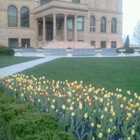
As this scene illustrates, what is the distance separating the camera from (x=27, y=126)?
320 cm

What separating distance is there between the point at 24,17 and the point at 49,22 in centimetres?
510

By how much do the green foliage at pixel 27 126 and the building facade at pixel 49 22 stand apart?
31763 millimetres

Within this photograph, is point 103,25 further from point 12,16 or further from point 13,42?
point 13,42

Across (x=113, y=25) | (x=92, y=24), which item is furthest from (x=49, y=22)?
(x=113, y=25)

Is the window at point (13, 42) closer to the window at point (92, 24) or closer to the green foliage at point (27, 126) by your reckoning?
the window at point (92, 24)

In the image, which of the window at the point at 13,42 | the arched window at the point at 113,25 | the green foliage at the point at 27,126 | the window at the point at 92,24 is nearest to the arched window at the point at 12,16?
the window at the point at 13,42

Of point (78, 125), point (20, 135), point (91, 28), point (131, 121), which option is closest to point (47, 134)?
point (20, 135)

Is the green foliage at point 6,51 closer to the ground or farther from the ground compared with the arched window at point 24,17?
closer to the ground

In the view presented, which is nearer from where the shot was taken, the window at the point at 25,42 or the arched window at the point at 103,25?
the window at the point at 25,42

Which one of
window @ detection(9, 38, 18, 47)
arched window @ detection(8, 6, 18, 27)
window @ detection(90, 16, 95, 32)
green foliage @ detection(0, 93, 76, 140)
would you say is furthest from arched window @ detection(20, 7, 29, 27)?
green foliage @ detection(0, 93, 76, 140)

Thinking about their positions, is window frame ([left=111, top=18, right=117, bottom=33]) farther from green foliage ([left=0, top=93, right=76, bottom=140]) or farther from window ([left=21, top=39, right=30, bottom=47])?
green foliage ([left=0, top=93, right=76, bottom=140])

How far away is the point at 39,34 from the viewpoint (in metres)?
42.7

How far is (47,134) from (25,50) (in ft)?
107

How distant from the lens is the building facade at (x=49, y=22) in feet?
121
